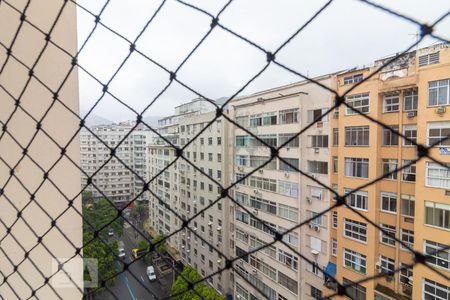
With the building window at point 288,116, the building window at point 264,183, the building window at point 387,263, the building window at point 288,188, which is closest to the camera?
the building window at point 387,263

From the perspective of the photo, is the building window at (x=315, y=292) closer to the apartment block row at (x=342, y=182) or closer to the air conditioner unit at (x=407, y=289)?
the apartment block row at (x=342, y=182)

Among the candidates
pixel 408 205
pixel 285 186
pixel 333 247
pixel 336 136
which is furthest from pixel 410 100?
pixel 333 247

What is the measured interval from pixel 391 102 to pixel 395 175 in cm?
77

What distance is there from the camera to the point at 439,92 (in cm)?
245

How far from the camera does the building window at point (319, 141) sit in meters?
3.52

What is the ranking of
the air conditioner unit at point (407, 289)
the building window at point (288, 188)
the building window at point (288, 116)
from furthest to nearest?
the building window at point (288, 188) < the building window at point (288, 116) < the air conditioner unit at point (407, 289)

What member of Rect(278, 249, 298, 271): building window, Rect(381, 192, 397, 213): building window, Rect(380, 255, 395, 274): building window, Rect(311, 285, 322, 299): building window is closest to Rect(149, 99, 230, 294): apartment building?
Rect(278, 249, 298, 271): building window

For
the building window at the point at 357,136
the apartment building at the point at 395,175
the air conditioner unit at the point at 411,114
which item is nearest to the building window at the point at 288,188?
the apartment building at the point at 395,175

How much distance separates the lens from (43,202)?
2.19 feet

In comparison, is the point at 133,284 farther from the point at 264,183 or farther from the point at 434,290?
the point at 434,290

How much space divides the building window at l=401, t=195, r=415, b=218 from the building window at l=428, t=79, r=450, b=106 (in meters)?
0.97

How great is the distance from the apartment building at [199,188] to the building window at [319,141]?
62.7 inches

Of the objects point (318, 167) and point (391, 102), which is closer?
point (391, 102)

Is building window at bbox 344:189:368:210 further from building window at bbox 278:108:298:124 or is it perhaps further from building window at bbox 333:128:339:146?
building window at bbox 278:108:298:124
